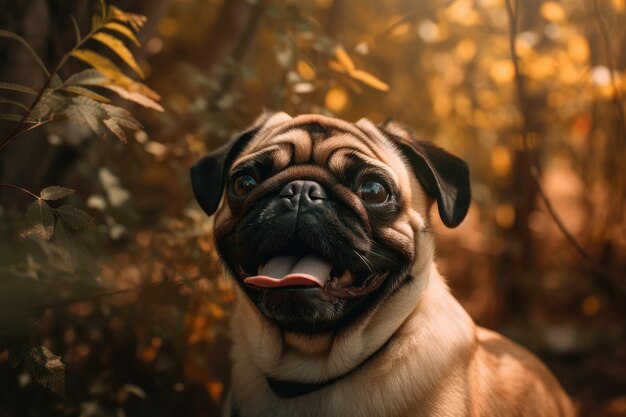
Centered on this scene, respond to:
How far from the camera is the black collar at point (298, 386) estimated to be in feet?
8.35

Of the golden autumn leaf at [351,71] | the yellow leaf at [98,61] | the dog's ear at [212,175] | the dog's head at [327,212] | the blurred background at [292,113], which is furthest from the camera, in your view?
the blurred background at [292,113]

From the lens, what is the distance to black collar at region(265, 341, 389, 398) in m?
2.54

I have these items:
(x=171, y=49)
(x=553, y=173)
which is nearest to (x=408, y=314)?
(x=171, y=49)

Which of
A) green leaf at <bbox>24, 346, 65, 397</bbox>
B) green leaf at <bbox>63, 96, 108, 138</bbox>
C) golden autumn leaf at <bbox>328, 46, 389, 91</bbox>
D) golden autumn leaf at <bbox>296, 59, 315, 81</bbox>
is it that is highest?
golden autumn leaf at <bbox>328, 46, 389, 91</bbox>

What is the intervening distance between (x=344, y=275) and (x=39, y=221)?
1.07 metres

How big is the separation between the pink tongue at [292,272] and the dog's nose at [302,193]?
0.68ft

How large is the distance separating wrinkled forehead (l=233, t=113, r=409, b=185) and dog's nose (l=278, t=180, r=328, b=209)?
5.6 inches

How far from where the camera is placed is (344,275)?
2465 millimetres

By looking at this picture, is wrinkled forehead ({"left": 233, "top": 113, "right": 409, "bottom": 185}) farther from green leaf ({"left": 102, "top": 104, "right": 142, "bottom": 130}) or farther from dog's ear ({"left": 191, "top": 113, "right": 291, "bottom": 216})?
green leaf ({"left": 102, "top": 104, "right": 142, "bottom": 130})

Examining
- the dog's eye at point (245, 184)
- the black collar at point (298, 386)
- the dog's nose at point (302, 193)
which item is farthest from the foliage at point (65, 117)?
the black collar at point (298, 386)

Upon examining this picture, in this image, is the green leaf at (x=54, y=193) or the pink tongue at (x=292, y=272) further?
the green leaf at (x=54, y=193)

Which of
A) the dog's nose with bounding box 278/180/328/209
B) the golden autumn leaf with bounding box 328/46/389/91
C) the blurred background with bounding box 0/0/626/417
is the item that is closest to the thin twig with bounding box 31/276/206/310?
the blurred background with bounding box 0/0/626/417

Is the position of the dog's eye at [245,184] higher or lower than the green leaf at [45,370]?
higher

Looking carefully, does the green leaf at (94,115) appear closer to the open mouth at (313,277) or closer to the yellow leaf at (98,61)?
the yellow leaf at (98,61)
